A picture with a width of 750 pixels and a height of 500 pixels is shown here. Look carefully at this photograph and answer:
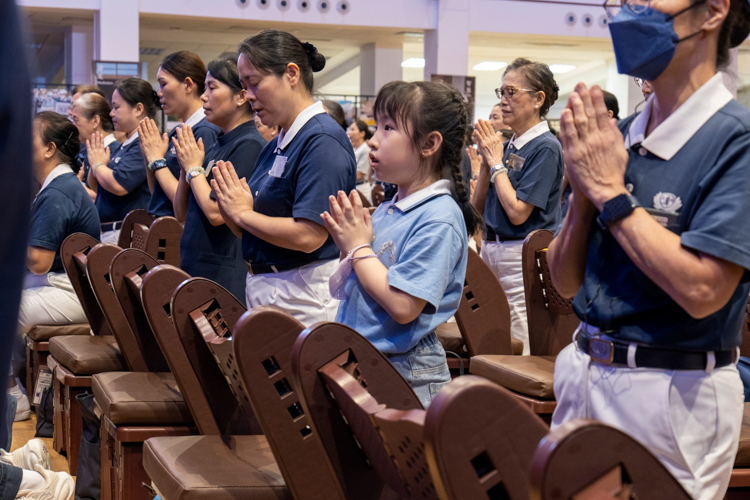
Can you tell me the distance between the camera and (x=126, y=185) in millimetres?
4133

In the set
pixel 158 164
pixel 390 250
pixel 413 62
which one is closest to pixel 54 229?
pixel 158 164

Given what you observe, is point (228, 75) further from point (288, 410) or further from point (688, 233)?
point (688, 233)

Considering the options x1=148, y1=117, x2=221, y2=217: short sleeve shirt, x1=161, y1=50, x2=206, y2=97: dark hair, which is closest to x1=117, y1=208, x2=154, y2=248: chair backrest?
x1=148, y1=117, x2=221, y2=217: short sleeve shirt

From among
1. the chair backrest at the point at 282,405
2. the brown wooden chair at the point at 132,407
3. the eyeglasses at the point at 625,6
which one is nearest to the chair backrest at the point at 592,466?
the chair backrest at the point at 282,405

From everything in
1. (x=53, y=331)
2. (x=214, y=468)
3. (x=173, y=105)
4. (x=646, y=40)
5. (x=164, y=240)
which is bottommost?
(x=53, y=331)

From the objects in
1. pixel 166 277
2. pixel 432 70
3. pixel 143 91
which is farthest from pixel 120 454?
pixel 432 70

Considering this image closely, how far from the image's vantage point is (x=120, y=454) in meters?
2.07

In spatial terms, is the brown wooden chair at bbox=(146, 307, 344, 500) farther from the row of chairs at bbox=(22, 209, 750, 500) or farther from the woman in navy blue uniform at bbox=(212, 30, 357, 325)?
the woman in navy blue uniform at bbox=(212, 30, 357, 325)

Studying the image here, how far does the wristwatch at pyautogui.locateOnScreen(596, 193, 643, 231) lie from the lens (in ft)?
3.56

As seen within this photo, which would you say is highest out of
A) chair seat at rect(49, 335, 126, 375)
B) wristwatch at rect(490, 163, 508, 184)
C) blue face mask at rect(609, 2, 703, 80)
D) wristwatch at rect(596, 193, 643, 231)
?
blue face mask at rect(609, 2, 703, 80)

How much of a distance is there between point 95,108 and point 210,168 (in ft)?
7.71

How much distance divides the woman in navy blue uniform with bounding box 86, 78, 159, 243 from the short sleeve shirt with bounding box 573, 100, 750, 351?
3356 millimetres

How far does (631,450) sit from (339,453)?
0.48 meters

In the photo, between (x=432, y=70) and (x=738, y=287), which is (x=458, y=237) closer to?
(x=738, y=287)
